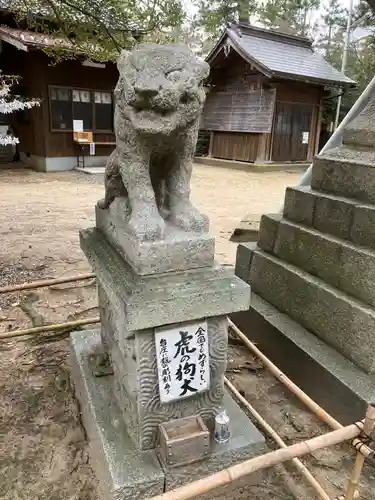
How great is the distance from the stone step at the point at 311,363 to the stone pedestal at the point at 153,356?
657 mm

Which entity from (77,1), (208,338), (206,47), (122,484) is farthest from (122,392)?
(206,47)

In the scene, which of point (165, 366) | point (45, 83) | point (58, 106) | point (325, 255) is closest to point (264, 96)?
point (58, 106)

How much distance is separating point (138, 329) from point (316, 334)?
1600 mm

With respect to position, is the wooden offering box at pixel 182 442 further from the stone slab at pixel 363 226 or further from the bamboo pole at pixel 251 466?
the stone slab at pixel 363 226

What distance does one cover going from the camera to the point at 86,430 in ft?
7.57

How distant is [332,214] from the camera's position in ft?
9.18

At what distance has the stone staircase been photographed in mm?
2426

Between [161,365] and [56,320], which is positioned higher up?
[161,365]

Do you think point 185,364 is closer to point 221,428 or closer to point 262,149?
point 221,428

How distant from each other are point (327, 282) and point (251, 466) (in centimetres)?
172

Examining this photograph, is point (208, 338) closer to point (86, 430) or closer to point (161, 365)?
point (161, 365)

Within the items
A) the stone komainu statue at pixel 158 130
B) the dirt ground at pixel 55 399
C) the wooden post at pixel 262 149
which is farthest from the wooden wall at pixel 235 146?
the stone komainu statue at pixel 158 130

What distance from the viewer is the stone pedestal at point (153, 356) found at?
168cm

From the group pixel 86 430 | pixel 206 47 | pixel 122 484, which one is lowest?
pixel 86 430
